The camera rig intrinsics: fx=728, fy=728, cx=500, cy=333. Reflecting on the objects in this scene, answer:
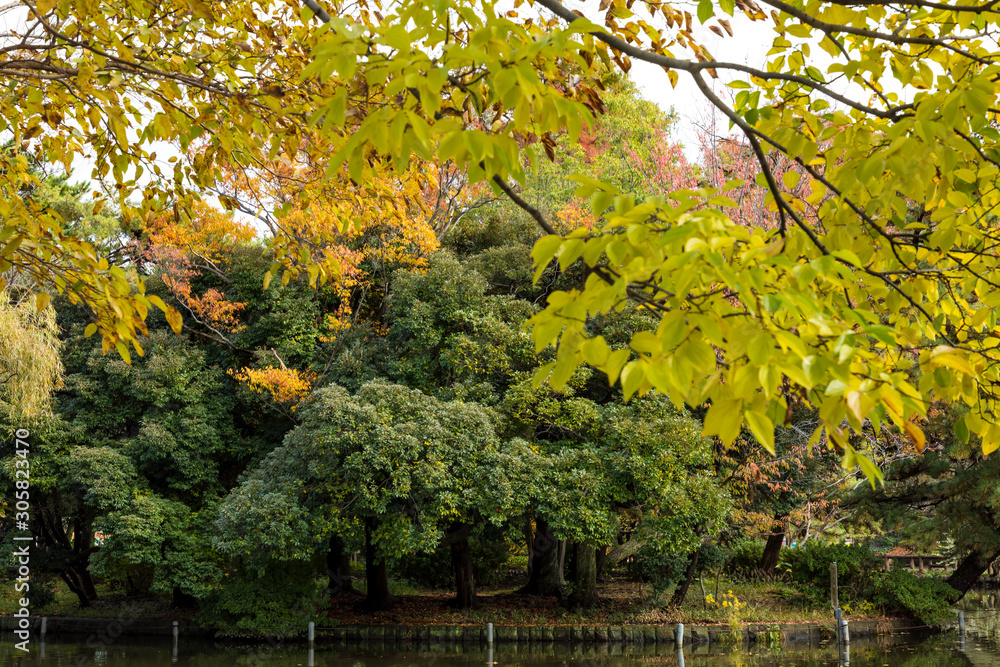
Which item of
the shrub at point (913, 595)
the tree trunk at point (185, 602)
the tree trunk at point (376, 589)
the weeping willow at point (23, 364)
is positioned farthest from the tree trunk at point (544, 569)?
the weeping willow at point (23, 364)

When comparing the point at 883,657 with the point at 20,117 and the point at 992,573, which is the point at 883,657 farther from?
the point at 20,117

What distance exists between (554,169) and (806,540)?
9.30 meters

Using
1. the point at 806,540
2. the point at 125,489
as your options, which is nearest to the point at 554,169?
the point at 806,540

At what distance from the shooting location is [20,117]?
336cm

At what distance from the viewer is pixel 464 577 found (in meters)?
12.7

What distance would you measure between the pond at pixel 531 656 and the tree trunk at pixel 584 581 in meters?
1.13

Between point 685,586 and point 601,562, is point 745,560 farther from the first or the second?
point 685,586

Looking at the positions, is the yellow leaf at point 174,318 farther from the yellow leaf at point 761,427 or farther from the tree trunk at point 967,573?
the tree trunk at point 967,573

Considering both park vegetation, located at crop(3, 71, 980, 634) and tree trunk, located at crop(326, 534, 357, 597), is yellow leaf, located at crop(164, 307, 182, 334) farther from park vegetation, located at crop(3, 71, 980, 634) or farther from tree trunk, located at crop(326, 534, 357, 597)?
tree trunk, located at crop(326, 534, 357, 597)

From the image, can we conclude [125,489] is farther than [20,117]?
Yes

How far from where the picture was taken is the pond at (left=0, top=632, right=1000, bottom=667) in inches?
396

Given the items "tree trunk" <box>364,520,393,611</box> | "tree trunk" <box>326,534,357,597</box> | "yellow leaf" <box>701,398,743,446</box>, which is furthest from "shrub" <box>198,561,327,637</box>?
"yellow leaf" <box>701,398,743,446</box>

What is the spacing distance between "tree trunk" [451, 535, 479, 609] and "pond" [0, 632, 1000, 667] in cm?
140

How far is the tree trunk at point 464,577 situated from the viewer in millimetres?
12555
